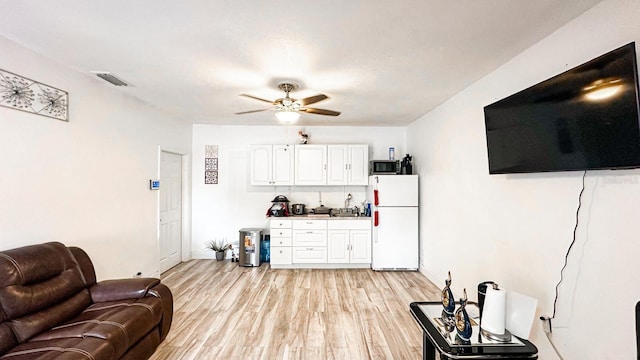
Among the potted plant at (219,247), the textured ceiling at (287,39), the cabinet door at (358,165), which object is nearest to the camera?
the textured ceiling at (287,39)

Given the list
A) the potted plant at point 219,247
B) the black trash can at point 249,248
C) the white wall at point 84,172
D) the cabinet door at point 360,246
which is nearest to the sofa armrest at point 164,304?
the white wall at point 84,172

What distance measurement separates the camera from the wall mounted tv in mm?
1379

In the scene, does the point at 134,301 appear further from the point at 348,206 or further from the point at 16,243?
the point at 348,206

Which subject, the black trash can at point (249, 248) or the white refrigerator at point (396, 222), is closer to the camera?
the white refrigerator at point (396, 222)

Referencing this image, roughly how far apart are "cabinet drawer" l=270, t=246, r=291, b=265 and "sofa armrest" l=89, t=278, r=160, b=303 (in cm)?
246

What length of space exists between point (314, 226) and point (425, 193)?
1.91 m

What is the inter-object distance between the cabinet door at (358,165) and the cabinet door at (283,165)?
1071mm

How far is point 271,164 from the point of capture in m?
5.03

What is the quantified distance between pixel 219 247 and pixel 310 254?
70.1 inches

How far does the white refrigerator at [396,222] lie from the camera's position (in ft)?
15.1

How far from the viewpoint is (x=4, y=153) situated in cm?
213

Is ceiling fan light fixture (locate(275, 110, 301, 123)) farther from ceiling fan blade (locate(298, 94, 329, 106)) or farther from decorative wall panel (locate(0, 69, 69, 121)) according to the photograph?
decorative wall panel (locate(0, 69, 69, 121))

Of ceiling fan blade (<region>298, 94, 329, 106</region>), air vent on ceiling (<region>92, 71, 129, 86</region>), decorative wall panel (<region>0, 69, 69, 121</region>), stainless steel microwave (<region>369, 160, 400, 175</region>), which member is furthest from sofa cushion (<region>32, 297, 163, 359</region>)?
stainless steel microwave (<region>369, 160, 400, 175</region>)

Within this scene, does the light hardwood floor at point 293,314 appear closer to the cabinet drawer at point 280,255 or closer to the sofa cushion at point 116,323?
the cabinet drawer at point 280,255
